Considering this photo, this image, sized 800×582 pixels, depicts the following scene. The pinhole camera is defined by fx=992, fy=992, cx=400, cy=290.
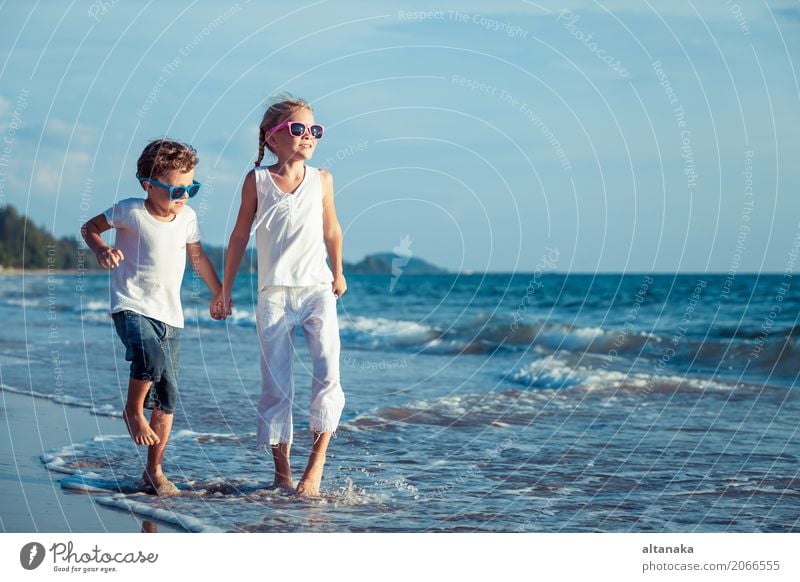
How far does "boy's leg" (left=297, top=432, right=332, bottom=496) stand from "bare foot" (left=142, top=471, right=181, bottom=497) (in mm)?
850

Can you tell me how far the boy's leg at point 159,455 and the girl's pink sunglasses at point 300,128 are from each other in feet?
6.61

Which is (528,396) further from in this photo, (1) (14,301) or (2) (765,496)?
(1) (14,301)

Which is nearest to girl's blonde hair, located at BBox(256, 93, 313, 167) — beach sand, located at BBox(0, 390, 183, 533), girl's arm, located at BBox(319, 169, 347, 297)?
girl's arm, located at BBox(319, 169, 347, 297)

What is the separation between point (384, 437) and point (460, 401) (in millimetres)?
2536

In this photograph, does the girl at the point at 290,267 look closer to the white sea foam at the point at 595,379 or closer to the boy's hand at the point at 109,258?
the boy's hand at the point at 109,258

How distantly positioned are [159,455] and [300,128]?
2381 millimetres

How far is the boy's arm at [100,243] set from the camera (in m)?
5.93

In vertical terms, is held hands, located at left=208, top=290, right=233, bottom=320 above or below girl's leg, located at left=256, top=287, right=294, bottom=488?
above

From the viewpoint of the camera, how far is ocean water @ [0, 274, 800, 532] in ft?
21.5

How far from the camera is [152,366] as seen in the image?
249 inches
